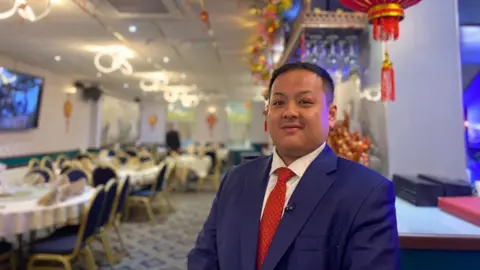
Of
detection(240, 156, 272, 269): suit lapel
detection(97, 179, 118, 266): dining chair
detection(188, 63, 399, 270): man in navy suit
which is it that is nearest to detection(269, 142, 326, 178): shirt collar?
detection(188, 63, 399, 270): man in navy suit

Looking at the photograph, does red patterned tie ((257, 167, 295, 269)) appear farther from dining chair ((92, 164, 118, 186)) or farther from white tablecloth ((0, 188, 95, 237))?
dining chair ((92, 164, 118, 186))

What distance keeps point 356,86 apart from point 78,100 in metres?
8.88

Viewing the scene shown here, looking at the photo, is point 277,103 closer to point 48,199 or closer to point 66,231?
point 48,199

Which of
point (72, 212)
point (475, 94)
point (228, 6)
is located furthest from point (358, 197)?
point (228, 6)

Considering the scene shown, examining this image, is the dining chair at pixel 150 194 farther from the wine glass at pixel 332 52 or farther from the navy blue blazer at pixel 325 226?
the navy blue blazer at pixel 325 226

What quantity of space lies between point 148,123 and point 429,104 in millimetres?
14459

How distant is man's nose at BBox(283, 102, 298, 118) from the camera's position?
3.07 ft

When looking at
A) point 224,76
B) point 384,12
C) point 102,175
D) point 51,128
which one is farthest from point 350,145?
point 51,128

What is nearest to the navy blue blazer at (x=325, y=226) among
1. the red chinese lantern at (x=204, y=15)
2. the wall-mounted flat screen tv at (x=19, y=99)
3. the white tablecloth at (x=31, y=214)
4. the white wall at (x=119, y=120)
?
the white tablecloth at (x=31, y=214)

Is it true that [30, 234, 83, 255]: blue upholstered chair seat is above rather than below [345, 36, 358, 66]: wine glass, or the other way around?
below

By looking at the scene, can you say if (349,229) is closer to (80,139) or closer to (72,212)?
(72,212)

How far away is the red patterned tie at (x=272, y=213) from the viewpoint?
36.8 inches

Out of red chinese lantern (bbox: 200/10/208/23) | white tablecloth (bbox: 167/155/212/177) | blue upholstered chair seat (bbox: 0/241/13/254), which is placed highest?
red chinese lantern (bbox: 200/10/208/23)

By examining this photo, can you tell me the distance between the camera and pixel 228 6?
12.3ft
